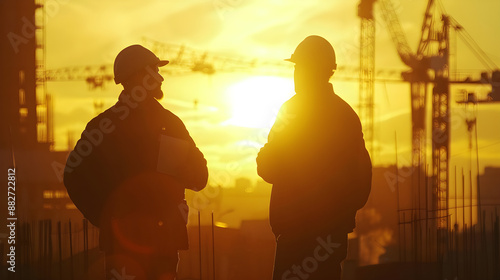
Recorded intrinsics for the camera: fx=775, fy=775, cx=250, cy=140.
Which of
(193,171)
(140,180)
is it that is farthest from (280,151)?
(140,180)

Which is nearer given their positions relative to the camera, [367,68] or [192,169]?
[192,169]

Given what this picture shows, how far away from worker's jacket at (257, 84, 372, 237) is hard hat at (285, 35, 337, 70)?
Answer: 7.0 inches

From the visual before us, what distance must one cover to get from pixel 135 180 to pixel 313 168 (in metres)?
0.85

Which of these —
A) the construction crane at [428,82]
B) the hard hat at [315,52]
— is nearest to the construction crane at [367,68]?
the construction crane at [428,82]

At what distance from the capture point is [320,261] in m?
3.74

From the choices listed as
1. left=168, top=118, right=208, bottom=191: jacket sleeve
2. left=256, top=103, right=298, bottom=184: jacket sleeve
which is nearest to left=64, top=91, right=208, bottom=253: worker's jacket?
left=168, top=118, right=208, bottom=191: jacket sleeve

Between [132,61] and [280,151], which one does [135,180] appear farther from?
[280,151]

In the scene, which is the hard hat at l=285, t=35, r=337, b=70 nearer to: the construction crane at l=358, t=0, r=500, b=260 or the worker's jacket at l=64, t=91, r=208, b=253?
the worker's jacket at l=64, t=91, r=208, b=253

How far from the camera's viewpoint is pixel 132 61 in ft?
12.6

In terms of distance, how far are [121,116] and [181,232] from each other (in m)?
0.64

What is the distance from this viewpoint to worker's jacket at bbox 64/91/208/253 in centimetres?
366

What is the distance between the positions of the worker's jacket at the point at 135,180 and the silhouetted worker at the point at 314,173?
0.41 metres

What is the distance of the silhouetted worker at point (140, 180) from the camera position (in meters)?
3.67

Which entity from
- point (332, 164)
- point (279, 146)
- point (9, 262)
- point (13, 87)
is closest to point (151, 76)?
point (279, 146)
